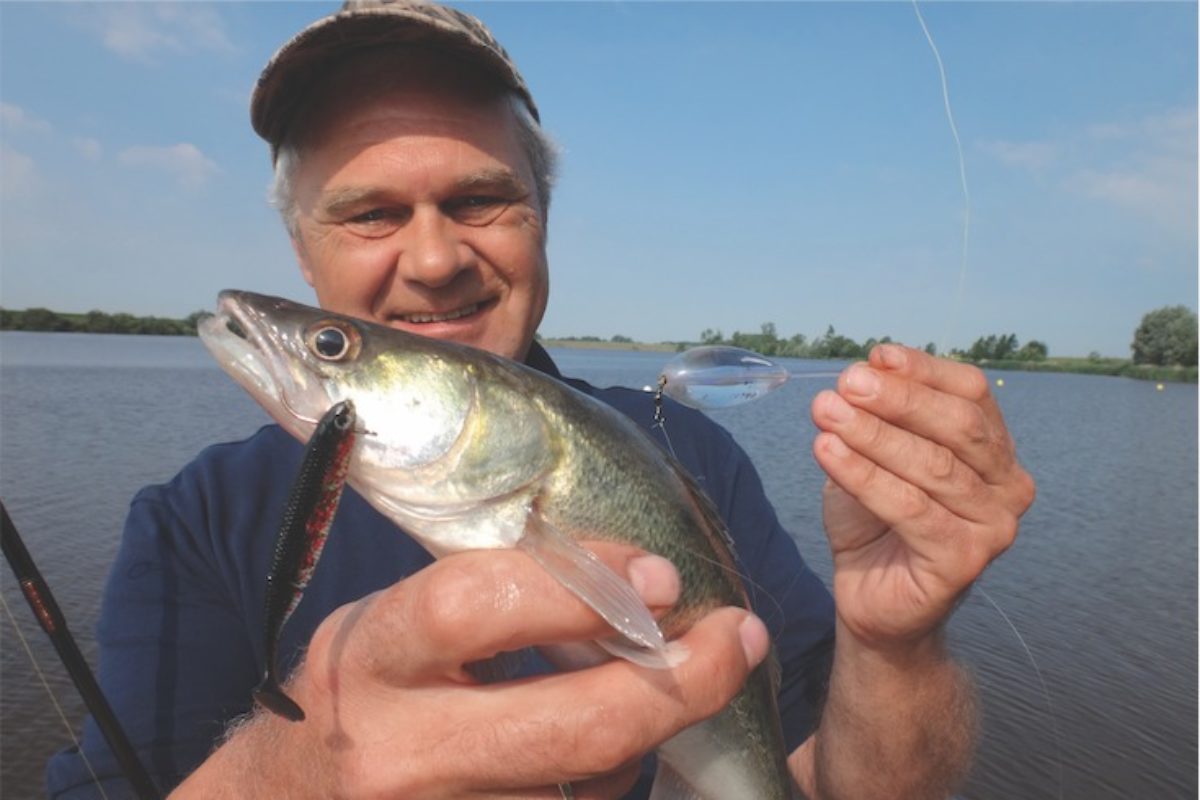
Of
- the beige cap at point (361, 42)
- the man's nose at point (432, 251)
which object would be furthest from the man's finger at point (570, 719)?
the beige cap at point (361, 42)

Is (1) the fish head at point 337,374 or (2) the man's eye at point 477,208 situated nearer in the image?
(1) the fish head at point 337,374

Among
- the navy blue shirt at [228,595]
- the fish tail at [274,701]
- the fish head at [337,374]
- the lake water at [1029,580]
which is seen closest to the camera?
the fish tail at [274,701]

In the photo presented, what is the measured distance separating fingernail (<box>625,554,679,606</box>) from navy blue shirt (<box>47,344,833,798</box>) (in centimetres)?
89

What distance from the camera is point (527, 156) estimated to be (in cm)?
346

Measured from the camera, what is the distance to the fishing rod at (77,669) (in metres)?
2.32

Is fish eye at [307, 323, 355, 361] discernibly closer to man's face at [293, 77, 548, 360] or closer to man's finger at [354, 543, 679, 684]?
man's finger at [354, 543, 679, 684]

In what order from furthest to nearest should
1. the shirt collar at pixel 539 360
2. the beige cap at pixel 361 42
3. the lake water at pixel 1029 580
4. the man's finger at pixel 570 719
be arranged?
the lake water at pixel 1029 580
the shirt collar at pixel 539 360
the beige cap at pixel 361 42
the man's finger at pixel 570 719

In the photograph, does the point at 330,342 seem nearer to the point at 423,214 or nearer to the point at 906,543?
the point at 423,214

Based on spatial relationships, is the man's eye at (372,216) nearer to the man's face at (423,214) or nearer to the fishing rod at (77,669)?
the man's face at (423,214)

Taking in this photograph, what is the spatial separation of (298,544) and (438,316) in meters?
1.91

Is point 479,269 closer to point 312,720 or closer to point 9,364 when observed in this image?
point 312,720

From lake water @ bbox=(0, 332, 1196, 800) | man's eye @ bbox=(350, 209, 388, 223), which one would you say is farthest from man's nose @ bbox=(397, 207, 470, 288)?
lake water @ bbox=(0, 332, 1196, 800)

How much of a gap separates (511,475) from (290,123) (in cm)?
213

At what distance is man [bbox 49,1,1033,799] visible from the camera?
173 cm
